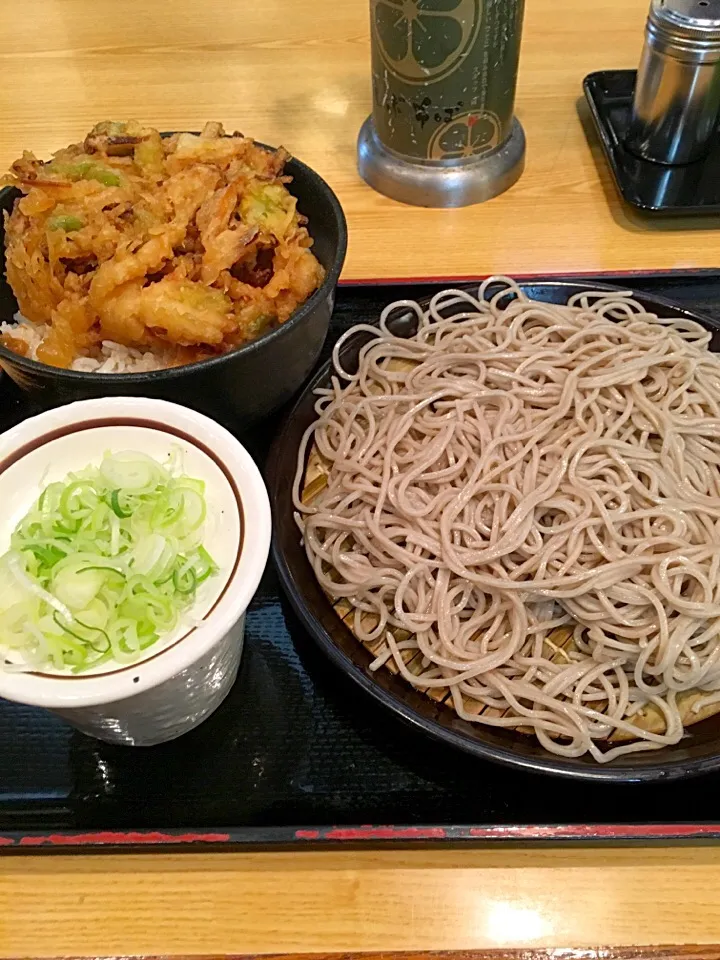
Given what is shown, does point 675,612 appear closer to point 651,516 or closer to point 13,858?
point 651,516

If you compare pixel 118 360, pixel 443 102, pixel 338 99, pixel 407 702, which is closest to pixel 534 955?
pixel 407 702

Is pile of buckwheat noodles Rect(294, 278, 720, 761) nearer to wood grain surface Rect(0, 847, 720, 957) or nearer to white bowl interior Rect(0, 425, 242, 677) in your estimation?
wood grain surface Rect(0, 847, 720, 957)

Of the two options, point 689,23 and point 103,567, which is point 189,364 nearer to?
point 103,567

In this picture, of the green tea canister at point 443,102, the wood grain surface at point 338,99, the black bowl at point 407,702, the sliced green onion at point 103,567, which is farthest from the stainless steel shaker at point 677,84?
the sliced green onion at point 103,567

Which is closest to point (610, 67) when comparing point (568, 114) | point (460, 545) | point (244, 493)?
point (568, 114)

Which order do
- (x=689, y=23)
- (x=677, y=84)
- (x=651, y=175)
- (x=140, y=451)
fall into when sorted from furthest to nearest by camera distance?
(x=651, y=175) < (x=677, y=84) < (x=689, y=23) < (x=140, y=451)

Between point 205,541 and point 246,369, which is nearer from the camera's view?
point 205,541

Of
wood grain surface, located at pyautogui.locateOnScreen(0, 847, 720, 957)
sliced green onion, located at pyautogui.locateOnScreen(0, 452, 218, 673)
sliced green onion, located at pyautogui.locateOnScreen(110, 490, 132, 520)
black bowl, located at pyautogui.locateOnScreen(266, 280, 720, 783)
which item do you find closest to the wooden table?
wood grain surface, located at pyautogui.locateOnScreen(0, 847, 720, 957)
